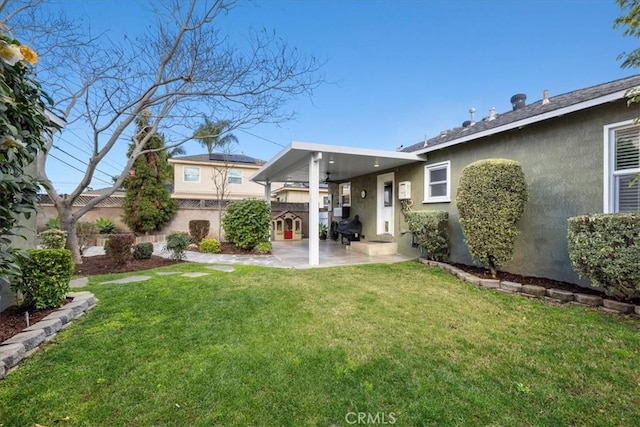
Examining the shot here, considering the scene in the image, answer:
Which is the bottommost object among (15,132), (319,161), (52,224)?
(52,224)

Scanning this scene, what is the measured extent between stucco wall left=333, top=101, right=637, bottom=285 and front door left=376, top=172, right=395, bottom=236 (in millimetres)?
3531

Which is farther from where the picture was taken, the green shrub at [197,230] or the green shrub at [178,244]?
the green shrub at [197,230]

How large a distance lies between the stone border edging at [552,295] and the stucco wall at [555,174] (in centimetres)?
74

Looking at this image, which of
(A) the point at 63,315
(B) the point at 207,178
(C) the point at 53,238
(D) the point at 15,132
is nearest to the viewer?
(D) the point at 15,132

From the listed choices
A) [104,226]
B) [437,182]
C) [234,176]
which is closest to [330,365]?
[437,182]

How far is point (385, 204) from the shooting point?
1036 centimetres

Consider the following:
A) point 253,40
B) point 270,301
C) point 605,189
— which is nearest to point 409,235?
point 605,189

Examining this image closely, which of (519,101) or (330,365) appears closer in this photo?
(330,365)

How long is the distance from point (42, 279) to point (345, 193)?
11000 millimetres

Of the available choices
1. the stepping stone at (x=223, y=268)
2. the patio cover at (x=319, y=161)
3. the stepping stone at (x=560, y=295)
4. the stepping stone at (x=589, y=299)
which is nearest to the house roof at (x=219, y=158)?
the patio cover at (x=319, y=161)

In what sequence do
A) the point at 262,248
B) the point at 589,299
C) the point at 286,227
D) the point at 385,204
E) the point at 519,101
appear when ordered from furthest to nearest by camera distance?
the point at 286,227
the point at 385,204
the point at 262,248
the point at 519,101
the point at 589,299

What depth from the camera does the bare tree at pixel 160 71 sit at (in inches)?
256

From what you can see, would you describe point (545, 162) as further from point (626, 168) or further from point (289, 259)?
point (289, 259)

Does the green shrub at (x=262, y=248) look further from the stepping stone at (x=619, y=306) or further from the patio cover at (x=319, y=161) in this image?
the stepping stone at (x=619, y=306)
